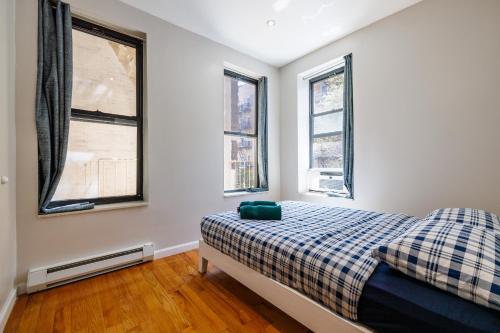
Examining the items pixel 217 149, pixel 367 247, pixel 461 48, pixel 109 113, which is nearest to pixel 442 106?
pixel 461 48

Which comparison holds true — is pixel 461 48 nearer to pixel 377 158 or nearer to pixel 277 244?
pixel 377 158

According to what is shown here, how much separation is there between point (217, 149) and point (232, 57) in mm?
1412

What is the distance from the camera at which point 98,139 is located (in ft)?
7.41

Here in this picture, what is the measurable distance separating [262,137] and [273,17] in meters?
1.64

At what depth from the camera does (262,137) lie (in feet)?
11.6

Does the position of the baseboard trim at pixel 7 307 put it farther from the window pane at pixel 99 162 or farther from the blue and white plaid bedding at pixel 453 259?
the blue and white plaid bedding at pixel 453 259

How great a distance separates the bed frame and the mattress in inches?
4.6

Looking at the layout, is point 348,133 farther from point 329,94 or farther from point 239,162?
point 239,162

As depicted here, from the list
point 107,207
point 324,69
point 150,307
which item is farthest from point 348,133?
point 107,207

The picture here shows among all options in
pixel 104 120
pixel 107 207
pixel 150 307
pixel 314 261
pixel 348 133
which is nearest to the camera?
pixel 314 261

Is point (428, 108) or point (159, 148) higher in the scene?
point (428, 108)

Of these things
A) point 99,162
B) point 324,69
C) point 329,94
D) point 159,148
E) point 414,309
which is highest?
point 324,69

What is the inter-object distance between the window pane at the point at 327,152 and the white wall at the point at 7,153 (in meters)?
3.47

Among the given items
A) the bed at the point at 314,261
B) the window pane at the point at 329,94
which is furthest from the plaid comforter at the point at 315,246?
the window pane at the point at 329,94
